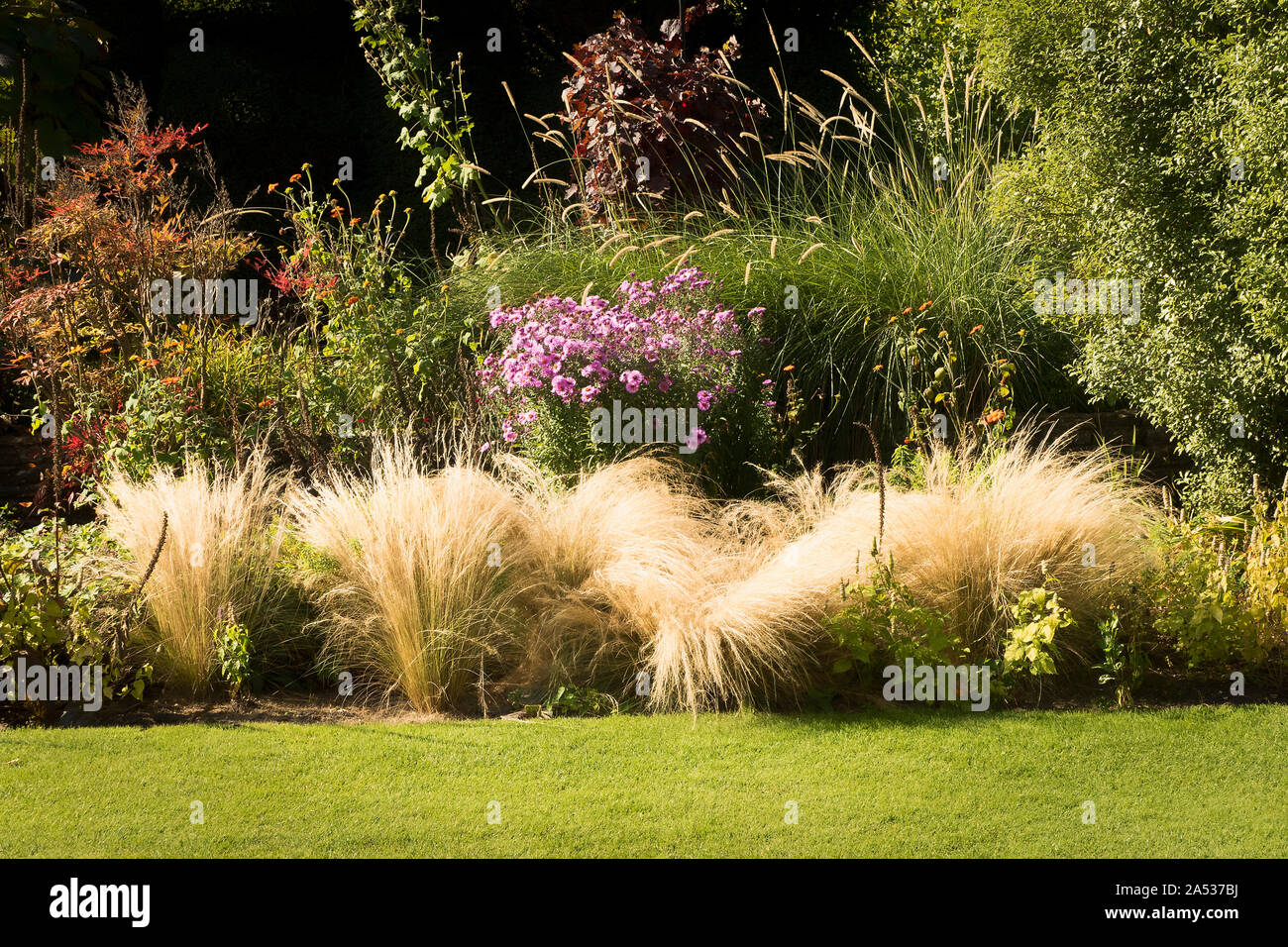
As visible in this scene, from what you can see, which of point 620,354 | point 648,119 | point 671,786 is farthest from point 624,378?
point 648,119

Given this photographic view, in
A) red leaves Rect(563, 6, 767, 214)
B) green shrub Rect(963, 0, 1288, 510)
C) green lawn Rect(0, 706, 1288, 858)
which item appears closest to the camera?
green lawn Rect(0, 706, 1288, 858)

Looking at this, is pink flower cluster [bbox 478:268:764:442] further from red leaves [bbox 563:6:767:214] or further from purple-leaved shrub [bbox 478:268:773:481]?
red leaves [bbox 563:6:767:214]

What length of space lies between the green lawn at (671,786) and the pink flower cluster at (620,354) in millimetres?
2095

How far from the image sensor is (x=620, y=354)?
19.5ft

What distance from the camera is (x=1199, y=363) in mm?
5402

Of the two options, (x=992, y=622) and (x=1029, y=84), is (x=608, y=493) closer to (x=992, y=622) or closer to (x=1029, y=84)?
(x=992, y=622)

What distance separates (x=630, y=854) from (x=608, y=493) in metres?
2.30

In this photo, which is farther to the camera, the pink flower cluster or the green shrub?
the pink flower cluster

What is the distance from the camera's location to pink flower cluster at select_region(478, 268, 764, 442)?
5816 millimetres

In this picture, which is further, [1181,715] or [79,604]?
[79,604]

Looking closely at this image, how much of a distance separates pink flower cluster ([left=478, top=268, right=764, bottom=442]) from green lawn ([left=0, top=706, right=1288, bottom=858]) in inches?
82.5

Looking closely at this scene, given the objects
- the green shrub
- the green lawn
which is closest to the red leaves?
the green shrub

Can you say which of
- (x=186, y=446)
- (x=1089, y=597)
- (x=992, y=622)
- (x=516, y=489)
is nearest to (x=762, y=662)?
(x=992, y=622)

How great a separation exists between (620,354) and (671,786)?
2788 millimetres
